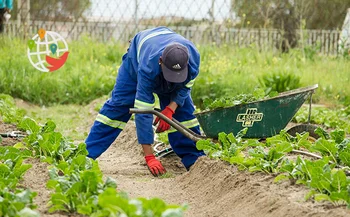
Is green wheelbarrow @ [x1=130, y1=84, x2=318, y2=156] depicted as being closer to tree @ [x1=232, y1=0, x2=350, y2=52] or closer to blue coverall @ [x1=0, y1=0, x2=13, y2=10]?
blue coverall @ [x1=0, y1=0, x2=13, y2=10]

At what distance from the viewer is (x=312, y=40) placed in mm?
17969

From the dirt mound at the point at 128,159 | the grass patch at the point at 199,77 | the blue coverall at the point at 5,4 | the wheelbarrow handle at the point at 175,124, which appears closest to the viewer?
the wheelbarrow handle at the point at 175,124

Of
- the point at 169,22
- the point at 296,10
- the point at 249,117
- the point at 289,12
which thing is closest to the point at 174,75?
the point at 249,117

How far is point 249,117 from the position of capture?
6199mm

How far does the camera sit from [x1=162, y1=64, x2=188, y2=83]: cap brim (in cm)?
573

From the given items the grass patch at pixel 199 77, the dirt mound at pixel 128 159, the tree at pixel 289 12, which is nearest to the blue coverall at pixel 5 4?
the grass patch at pixel 199 77

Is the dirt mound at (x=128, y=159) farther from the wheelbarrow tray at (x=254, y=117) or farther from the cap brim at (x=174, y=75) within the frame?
the cap brim at (x=174, y=75)

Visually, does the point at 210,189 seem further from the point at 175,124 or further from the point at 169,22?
the point at 169,22

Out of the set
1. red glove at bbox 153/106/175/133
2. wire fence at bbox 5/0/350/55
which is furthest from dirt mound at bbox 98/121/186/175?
wire fence at bbox 5/0/350/55

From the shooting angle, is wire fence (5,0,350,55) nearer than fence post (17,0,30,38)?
No

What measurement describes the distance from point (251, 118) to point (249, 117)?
0.02 metres

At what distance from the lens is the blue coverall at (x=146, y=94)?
5.96 meters

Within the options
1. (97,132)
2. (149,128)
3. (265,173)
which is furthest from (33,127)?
(265,173)

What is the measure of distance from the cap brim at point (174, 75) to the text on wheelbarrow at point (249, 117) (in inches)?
28.3
